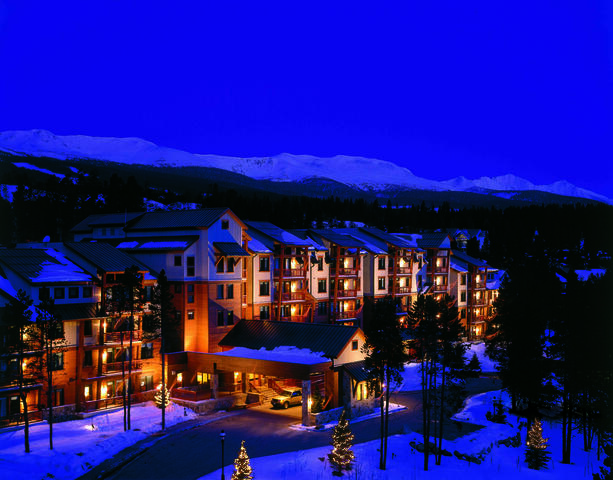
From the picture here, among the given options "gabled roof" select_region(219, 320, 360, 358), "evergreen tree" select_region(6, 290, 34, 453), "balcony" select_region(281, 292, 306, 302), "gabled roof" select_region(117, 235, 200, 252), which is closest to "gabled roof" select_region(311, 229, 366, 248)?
"balcony" select_region(281, 292, 306, 302)

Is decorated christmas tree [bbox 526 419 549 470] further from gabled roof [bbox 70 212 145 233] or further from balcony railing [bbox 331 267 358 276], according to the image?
gabled roof [bbox 70 212 145 233]

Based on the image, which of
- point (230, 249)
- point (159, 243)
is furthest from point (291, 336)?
point (159, 243)

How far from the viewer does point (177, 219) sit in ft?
178

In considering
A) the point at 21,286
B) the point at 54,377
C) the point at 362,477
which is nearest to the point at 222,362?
the point at 54,377

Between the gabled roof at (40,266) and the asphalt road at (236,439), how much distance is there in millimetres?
13306

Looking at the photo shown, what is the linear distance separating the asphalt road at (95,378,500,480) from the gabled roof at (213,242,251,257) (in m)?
13.4

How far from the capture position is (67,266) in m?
43.9

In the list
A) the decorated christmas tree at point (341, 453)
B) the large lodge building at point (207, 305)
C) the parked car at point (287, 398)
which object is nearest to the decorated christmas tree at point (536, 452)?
the decorated christmas tree at point (341, 453)

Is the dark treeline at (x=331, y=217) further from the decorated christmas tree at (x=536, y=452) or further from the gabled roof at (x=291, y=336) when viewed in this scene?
the decorated christmas tree at (x=536, y=452)

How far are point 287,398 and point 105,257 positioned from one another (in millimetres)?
18149

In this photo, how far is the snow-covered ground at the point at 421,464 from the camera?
3184 centimetres

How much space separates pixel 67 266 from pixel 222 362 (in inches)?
549

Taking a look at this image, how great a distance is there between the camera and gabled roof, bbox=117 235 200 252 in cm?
5097

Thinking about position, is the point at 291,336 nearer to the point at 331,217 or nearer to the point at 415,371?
the point at 415,371
